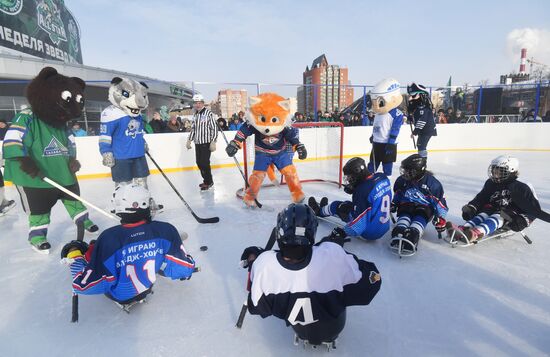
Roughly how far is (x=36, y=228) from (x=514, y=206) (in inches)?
172

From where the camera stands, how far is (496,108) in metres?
9.99

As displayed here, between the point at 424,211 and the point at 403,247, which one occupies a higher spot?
the point at 424,211

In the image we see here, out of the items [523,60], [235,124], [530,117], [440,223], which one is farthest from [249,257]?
[523,60]

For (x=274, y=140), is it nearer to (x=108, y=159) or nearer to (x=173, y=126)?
(x=108, y=159)

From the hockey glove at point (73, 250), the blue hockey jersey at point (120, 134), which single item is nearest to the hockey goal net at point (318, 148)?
the blue hockey jersey at point (120, 134)

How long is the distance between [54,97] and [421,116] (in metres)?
4.52

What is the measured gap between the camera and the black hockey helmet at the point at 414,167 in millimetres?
2699

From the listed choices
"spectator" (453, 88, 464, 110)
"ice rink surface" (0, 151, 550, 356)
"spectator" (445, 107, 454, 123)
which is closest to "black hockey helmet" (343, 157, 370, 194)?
"ice rink surface" (0, 151, 550, 356)

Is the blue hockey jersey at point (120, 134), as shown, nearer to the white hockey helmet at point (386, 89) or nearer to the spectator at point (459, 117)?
the white hockey helmet at point (386, 89)

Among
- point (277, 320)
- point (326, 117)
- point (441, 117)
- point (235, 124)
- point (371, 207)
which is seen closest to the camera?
point (277, 320)

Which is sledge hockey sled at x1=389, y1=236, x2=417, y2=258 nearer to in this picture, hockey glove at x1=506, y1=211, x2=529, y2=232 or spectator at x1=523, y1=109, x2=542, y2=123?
hockey glove at x1=506, y1=211, x2=529, y2=232

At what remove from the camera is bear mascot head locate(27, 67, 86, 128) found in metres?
2.61

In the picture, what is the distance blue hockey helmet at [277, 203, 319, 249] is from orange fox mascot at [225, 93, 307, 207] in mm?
2235

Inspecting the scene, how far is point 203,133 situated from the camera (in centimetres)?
482
